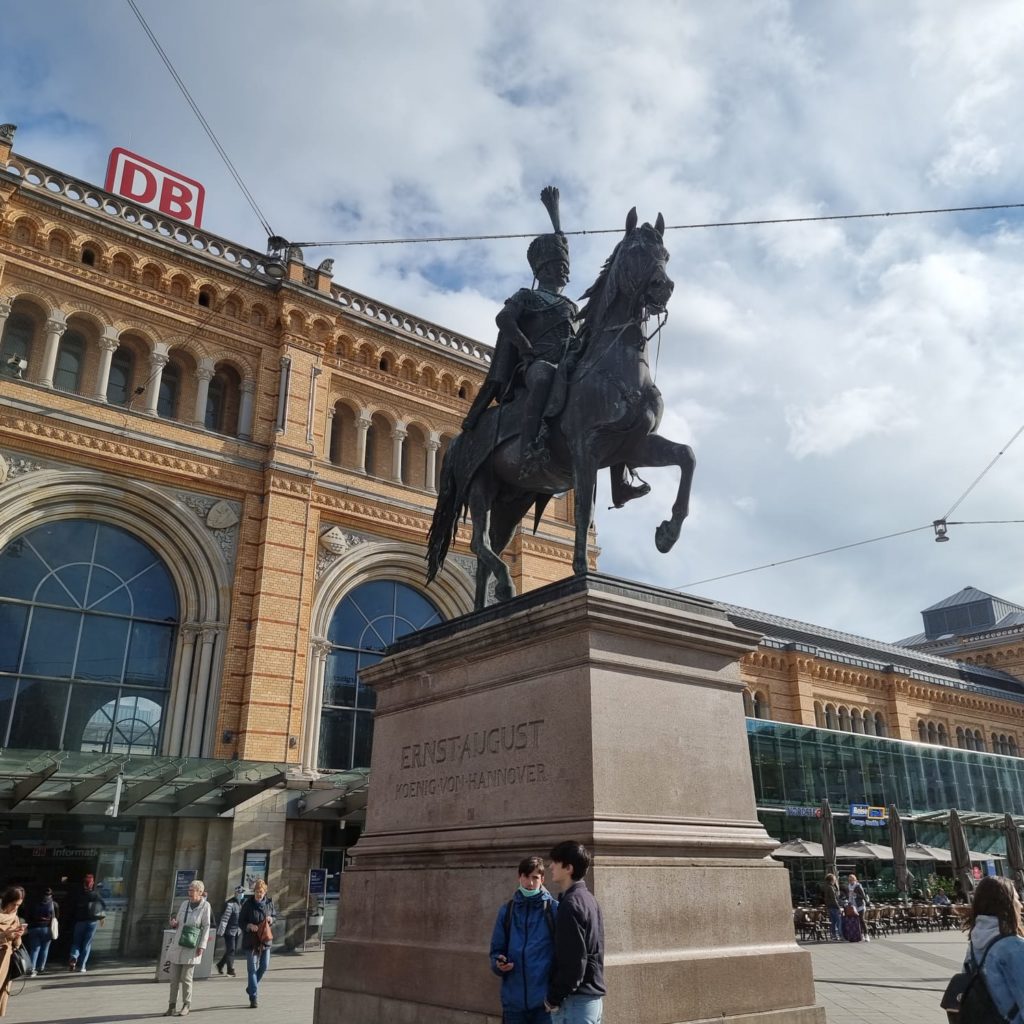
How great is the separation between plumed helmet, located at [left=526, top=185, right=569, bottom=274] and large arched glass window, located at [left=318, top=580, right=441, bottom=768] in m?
15.5

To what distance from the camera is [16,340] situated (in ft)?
70.2

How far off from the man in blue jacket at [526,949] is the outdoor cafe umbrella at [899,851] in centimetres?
2559

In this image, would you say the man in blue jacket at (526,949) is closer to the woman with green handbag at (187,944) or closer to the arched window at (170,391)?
the woman with green handbag at (187,944)

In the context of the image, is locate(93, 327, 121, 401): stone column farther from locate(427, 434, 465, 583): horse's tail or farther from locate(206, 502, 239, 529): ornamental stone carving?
locate(427, 434, 465, 583): horse's tail

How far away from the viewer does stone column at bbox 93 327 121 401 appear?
21.7 m

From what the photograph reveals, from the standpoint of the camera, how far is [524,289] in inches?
330

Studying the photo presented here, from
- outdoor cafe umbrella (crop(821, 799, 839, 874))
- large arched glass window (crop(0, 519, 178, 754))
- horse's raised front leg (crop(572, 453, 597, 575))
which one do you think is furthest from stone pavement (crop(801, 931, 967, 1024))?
large arched glass window (crop(0, 519, 178, 754))

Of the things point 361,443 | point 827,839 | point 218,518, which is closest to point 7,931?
point 218,518

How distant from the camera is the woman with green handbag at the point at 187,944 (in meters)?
10.7

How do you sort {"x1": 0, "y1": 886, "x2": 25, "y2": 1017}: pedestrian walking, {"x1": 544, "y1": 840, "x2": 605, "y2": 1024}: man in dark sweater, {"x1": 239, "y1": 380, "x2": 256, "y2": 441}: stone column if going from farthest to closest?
{"x1": 239, "y1": 380, "x2": 256, "y2": 441}: stone column → {"x1": 0, "y1": 886, "x2": 25, "y2": 1017}: pedestrian walking → {"x1": 544, "y1": 840, "x2": 605, "y2": 1024}: man in dark sweater

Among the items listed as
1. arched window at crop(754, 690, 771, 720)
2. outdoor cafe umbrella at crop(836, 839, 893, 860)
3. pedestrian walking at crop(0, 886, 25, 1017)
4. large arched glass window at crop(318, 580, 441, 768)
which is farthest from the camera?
arched window at crop(754, 690, 771, 720)

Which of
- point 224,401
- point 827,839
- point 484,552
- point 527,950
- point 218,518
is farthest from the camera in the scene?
point 827,839

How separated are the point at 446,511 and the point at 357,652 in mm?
16277

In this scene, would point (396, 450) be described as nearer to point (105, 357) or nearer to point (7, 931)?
point (105, 357)
